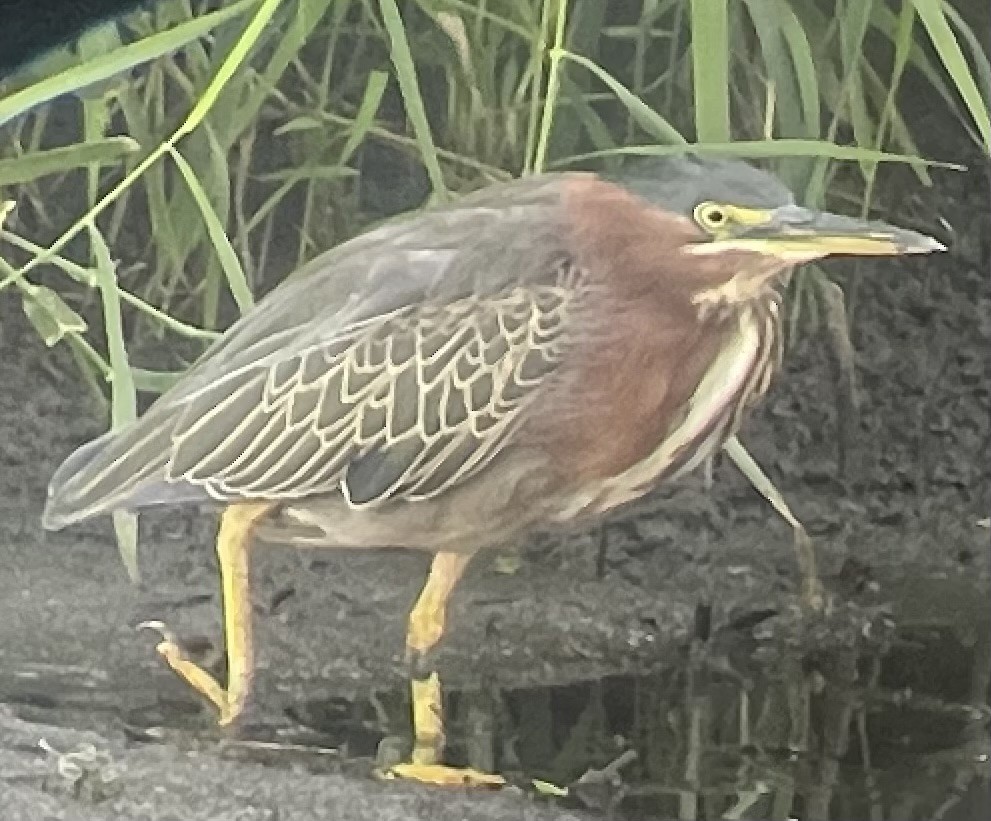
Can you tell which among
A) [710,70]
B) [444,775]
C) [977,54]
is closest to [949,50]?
[977,54]

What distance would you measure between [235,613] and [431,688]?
112 millimetres

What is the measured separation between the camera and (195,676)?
2.63 ft

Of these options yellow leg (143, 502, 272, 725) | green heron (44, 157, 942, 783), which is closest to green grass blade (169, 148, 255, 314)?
green heron (44, 157, 942, 783)

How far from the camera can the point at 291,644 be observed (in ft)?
2.61

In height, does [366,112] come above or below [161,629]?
above

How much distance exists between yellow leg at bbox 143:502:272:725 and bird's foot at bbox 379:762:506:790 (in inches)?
3.5

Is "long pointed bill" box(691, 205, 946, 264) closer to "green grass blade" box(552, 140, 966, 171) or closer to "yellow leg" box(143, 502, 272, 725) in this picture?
"green grass blade" box(552, 140, 966, 171)

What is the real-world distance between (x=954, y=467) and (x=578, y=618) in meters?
0.21

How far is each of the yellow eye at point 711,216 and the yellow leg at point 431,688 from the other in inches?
8.4

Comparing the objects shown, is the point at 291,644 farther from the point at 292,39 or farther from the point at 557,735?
the point at 292,39

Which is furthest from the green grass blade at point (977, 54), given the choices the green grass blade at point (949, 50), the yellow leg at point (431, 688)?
the yellow leg at point (431, 688)

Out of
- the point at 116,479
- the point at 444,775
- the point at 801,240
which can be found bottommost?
the point at 444,775

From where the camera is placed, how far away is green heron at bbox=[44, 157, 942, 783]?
2.54 ft

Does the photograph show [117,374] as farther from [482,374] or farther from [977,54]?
[977,54]
